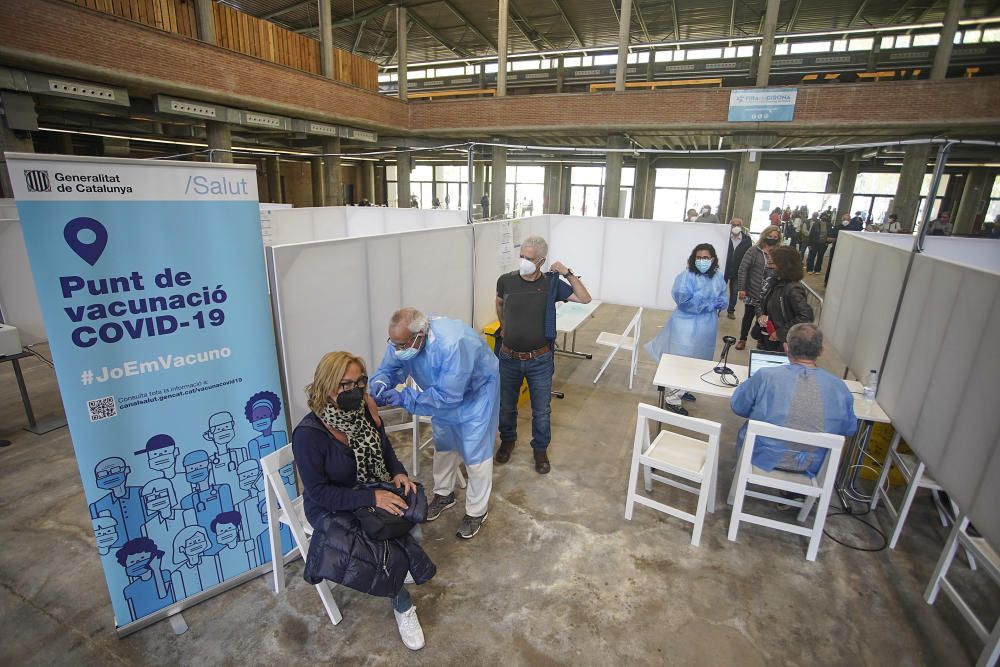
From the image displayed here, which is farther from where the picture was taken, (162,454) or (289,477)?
(289,477)

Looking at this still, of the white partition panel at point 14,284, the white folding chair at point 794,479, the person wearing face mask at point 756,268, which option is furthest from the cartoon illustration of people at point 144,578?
the person wearing face mask at point 756,268

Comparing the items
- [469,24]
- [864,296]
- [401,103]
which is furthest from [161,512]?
[469,24]

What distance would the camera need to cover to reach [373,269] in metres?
3.65

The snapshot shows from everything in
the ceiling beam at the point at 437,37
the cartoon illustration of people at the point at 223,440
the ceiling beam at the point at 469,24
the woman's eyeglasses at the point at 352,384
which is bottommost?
the cartoon illustration of people at the point at 223,440

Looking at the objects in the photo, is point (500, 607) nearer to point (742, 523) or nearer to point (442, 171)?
point (742, 523)

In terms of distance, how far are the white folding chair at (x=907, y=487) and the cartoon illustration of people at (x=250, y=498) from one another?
11.6ft

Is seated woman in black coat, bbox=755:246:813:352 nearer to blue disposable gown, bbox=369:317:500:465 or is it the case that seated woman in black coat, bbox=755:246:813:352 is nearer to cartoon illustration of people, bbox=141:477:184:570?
blue disposable gown, bbox=369:317:500:465

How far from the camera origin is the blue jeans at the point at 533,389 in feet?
11.1

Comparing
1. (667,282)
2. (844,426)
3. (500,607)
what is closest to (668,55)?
(667,282)

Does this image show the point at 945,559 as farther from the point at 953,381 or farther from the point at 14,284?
the point at 14,284

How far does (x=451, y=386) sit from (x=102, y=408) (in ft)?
4.79

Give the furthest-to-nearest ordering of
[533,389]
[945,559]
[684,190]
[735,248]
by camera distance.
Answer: [684,190] < [735,248] < [533,389] < [945,559]

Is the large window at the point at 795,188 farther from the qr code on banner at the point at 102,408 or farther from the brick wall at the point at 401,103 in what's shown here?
the qr code on banner at the point at 102,408

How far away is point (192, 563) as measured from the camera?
2324 mm
